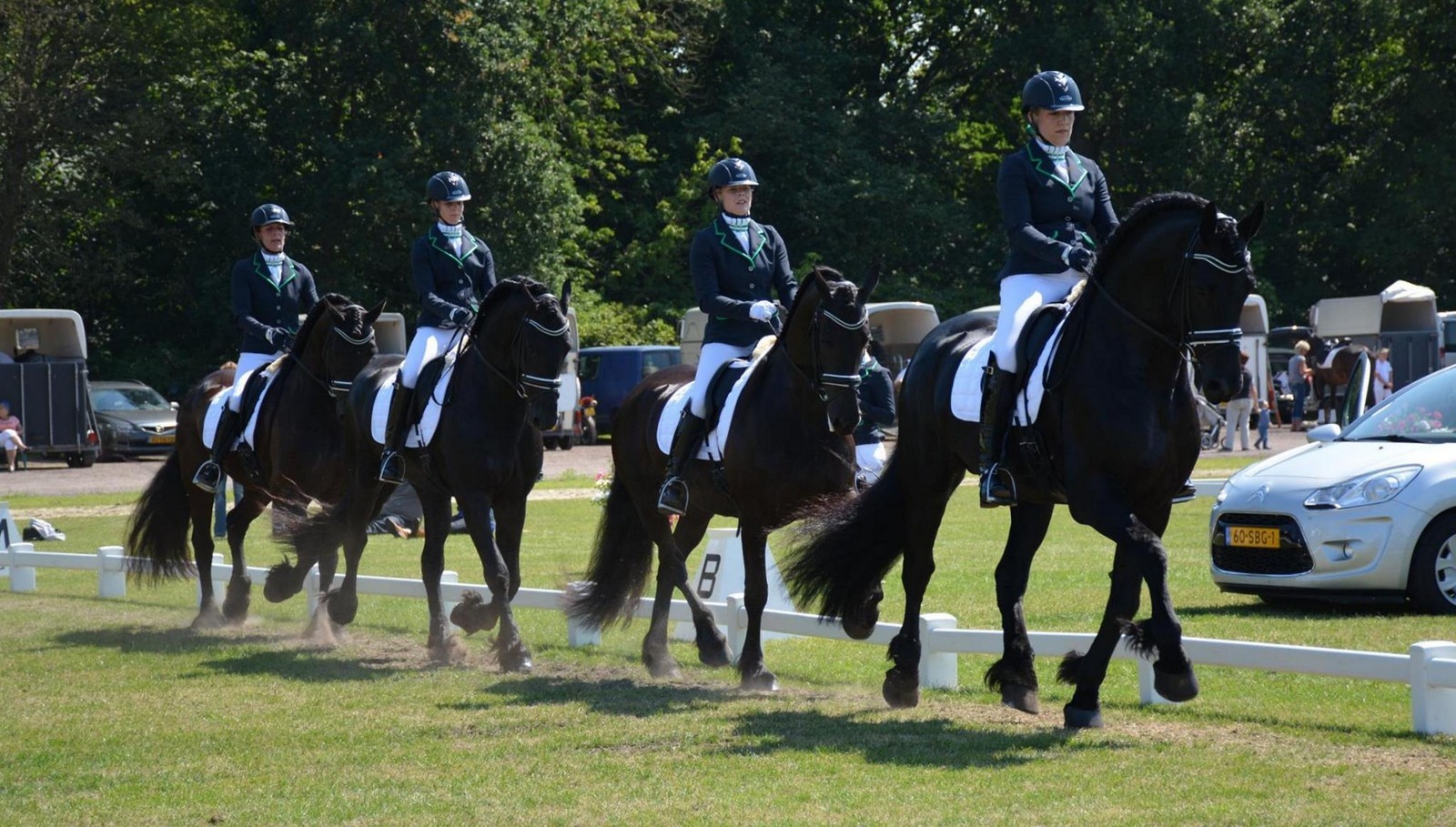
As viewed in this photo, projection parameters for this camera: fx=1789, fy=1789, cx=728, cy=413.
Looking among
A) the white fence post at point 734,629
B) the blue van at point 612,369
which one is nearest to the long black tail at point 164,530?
the white fence post at point 734,629

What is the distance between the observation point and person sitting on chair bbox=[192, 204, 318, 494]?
14570 mm

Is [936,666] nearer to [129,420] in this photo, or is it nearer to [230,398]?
[230,398]

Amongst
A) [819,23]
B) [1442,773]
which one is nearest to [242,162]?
[819,23]

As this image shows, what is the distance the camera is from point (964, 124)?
52.3 m

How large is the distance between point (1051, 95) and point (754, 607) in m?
3.37

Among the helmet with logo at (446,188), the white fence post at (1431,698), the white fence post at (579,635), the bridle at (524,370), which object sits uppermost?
the helmet with logo at (446,188)

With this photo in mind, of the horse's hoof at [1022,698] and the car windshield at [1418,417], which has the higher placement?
the car windshield at [1418,417]

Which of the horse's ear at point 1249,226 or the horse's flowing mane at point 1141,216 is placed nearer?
the horse's ear at point 1249,226

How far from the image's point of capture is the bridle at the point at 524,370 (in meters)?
11.3

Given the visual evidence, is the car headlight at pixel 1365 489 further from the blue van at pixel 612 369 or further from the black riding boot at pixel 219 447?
the blue van at pixel 612 369

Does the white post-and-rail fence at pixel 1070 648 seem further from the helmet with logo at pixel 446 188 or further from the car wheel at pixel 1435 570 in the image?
the car wheel at pixel 1435 570

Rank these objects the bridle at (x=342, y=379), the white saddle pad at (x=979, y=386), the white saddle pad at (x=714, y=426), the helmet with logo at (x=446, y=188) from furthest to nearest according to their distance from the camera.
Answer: the bridle at (x=342, y=379) < the helmet with logo at (x=446, y=188) < the white saddle pad at (x=714, y=426) < the white saddle pad at (x=979, y=386)

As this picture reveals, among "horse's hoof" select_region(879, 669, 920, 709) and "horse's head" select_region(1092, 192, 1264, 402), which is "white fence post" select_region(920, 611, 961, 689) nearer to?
"horse's hoof" select_region(879, 669, 920, 709)

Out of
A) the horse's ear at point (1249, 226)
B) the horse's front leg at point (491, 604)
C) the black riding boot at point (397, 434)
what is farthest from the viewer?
the black riding boot at point (397, 434)
